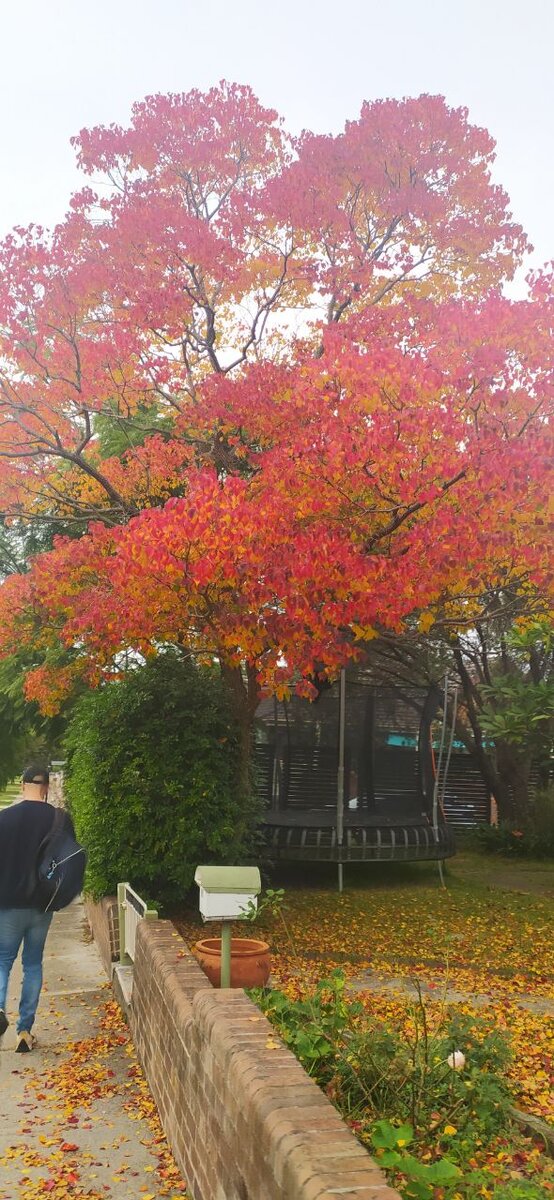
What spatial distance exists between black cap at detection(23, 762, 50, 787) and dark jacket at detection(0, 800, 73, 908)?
5.4 inches

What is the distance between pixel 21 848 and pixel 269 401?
6.06 m

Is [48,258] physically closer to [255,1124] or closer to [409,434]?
[409,434]

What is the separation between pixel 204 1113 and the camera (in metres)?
3.53

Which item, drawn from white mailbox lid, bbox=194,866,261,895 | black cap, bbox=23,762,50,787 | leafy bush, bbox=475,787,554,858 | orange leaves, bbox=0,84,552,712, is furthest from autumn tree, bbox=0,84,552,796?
leafy bush, bbox=475,787,554,858

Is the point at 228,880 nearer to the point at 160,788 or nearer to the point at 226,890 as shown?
the point at 226,890

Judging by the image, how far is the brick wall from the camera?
237cm

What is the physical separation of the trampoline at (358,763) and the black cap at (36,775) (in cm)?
558

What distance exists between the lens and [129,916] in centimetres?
707

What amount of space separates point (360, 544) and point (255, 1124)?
20.8 feet

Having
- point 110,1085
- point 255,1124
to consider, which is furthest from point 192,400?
point 255,1124

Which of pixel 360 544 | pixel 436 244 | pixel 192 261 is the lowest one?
pixel 360 544

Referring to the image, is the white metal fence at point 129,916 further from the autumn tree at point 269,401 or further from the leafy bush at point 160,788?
the autumn tree at point 269,401

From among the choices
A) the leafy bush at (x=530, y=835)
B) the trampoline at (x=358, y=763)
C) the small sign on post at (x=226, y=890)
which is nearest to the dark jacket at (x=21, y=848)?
the small sign on post at (x=226, y=890)

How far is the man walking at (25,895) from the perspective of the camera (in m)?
5.61
